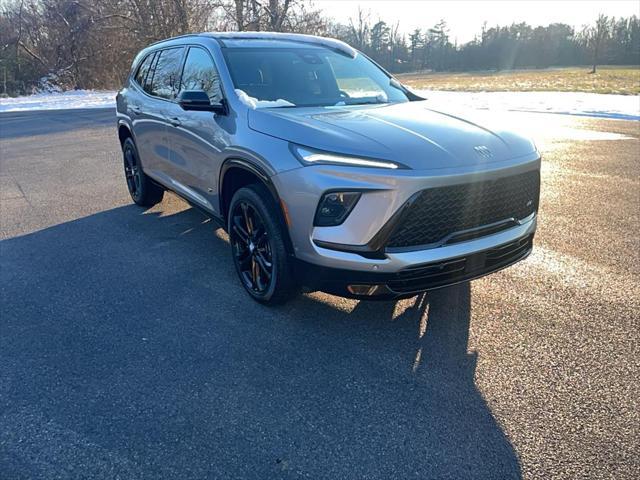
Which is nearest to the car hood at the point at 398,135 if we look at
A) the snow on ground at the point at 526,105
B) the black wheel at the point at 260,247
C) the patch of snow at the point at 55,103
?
the black wheel at the point at 260,247

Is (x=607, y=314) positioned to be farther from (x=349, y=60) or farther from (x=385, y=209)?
(x=349, y=60)

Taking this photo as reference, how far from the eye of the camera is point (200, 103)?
359 centimetres

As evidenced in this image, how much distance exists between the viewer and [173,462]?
2.23 metres

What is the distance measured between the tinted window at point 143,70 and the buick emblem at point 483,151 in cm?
405

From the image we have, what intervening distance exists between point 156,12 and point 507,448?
30.5 metres

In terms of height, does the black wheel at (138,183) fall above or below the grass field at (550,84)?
below

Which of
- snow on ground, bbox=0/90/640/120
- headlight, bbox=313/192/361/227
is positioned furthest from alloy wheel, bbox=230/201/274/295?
snow on ground, bbox=0/90/640/120

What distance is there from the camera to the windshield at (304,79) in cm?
382

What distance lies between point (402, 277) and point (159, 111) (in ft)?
10.7

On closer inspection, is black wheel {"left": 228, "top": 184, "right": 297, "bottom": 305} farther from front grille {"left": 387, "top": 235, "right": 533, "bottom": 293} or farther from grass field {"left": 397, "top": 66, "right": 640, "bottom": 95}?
grass field {"left": 397, "top": 66, "right": 640, "bottom": 95}

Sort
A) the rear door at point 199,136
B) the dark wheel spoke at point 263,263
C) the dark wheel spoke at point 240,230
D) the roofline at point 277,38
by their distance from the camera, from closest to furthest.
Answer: the dark wheel spoke at point 263,263 < the dark wheel spoke at point 240,230 < the rear door at point 199,136 < the roofline at point 277,38

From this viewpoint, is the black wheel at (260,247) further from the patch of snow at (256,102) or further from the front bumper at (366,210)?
the patch of snow at (256,102)

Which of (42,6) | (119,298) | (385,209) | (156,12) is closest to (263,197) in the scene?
(385,209)

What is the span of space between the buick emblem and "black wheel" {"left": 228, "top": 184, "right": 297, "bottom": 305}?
1297mm
